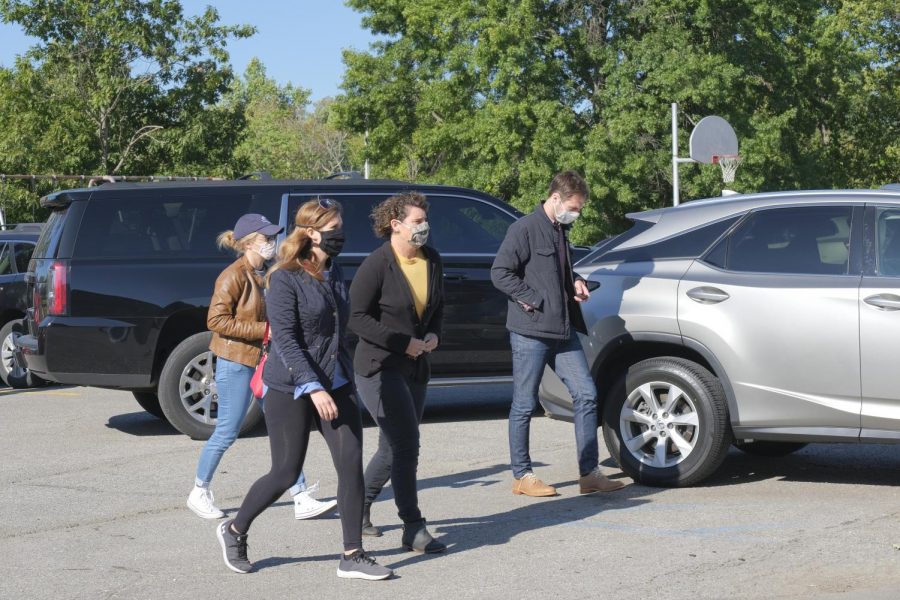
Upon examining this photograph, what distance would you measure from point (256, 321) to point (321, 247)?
1.78 m

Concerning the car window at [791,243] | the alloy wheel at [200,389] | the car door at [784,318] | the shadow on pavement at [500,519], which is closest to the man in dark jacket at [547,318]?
the shadow on pavement at [500,519]

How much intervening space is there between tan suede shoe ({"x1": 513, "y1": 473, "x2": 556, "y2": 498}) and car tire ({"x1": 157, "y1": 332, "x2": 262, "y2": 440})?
3.10m

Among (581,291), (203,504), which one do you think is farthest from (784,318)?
(203,504)

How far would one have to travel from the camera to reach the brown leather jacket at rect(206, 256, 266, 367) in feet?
23.4

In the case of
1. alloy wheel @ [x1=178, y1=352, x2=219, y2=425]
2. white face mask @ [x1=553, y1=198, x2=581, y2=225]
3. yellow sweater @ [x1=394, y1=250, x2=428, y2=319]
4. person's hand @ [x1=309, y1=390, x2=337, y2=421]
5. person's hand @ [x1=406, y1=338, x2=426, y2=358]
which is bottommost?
alloy wheel @ [x1=178, y1=352, x2=219, y2=425]

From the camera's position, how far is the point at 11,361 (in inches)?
572

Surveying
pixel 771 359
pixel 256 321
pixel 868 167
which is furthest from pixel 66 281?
pixel 868 167

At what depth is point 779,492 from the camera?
A: 289 inches

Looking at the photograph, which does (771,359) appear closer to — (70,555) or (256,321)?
(256,321)

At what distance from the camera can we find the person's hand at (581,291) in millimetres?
7289

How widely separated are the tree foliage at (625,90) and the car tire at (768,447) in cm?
2844

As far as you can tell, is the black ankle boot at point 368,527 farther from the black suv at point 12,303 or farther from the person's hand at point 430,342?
the black suv at point 12,303

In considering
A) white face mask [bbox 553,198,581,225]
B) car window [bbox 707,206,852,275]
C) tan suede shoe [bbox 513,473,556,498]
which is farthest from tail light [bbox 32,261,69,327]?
car window [bbox 707,206,852,275]

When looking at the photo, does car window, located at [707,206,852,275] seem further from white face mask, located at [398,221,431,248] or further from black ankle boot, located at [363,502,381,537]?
black ankle boot, located at [363,502,381,537]
